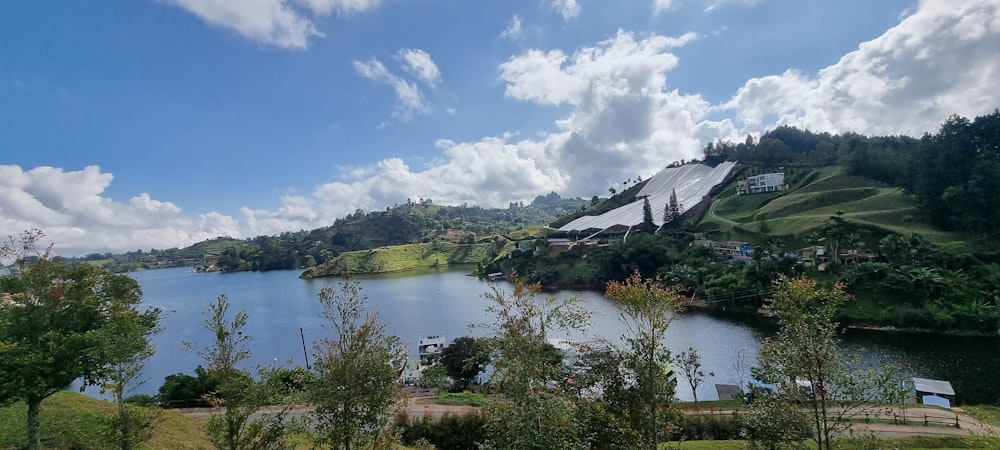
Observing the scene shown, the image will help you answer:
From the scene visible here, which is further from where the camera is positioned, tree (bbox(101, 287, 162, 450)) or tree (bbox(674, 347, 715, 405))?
tree (bbox(674, 347, 715, 405))

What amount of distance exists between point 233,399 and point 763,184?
10036cm

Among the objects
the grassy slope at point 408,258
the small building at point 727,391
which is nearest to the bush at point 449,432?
the small building at point 727,391

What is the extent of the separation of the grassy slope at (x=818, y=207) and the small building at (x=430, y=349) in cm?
5000

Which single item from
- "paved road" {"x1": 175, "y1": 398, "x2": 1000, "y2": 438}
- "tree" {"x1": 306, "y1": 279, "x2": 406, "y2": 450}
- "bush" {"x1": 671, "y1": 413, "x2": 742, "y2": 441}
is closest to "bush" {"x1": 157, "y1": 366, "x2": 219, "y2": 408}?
"paved road" {"x1": 175, "y1": 398, "x2": 1000, "y2": 438}

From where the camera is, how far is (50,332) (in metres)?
10.5

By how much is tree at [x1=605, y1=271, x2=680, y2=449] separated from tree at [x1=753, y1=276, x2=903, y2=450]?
2.46m

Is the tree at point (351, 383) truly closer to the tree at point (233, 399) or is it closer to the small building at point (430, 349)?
the tree at point (233, 399)

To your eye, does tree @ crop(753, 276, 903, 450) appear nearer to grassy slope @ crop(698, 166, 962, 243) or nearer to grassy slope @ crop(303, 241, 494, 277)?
grassy slope @ crop(698, 166, 962, 243)

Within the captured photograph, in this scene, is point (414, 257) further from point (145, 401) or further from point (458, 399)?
point (145, 401)

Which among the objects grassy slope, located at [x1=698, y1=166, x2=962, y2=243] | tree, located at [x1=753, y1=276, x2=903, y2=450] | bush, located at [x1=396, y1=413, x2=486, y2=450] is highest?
grassy slope, located at [x1=698, y1=166, x2=962, y2=243]

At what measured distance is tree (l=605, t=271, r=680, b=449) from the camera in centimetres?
914

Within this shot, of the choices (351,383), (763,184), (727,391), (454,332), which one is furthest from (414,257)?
(351,383)

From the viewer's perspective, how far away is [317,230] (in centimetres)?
17212

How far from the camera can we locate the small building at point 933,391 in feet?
74.4
